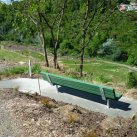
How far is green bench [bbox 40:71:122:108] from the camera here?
37.6ft

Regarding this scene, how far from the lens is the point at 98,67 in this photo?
33.8 m

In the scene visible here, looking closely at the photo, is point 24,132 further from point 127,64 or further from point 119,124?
point 127,64

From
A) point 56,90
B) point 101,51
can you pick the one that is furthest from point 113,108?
point 101,51

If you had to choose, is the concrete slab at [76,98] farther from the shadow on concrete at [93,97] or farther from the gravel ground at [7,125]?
the gravel ground at [7,125]

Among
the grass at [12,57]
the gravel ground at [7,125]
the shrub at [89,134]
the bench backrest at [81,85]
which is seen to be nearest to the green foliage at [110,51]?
the grass at [12,57]

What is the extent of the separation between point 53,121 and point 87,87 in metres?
2.64

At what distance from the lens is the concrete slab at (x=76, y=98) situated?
38.2ft

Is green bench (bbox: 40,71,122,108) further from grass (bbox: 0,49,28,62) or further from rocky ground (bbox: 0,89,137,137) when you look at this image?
grass (bbox: 0,49,28,62)

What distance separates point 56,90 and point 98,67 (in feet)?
66.9

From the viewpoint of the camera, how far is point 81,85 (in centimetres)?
1232

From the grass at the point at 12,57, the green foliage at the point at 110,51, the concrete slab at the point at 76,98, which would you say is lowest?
the green foliage at the point at 110,51

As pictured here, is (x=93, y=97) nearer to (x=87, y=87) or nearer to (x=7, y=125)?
(x=87, y=87)

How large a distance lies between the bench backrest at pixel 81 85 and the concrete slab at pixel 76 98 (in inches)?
14.2

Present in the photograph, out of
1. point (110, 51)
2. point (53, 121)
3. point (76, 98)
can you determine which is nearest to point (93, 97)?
point (76, 98)
